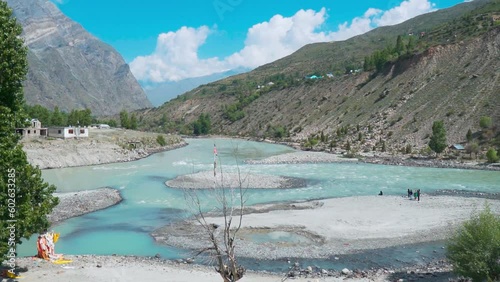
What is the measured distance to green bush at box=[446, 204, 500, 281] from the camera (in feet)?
53.2

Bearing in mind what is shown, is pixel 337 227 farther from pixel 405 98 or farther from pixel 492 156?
pixel 405 98

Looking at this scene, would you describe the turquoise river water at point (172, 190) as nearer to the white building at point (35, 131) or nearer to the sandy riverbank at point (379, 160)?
the sandy riverbank at point (379, 160)

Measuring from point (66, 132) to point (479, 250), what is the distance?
6978 cm

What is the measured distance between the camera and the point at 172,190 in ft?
142

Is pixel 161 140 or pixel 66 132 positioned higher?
pixel 66 132

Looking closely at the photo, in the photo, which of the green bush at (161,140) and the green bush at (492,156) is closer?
the green bush at (492,156)

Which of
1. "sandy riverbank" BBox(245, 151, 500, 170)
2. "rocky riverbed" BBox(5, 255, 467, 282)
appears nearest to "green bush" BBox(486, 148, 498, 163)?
"sandy riverbank" BBox(245, 151, 500, 170)

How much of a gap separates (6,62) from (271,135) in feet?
339

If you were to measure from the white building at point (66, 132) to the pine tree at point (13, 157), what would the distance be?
61668 millimetres

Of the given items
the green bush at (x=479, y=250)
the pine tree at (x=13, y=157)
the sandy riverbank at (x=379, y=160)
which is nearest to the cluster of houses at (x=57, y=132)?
the sandy riverbank at (x=379, y=160)

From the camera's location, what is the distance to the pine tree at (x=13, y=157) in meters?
14.7

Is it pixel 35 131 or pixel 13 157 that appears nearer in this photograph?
pixel 13 157

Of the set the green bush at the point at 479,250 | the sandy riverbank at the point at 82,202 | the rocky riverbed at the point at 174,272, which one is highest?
the green bush at the point at 479,250

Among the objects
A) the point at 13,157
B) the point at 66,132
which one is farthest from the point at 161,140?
the point at 13,157
